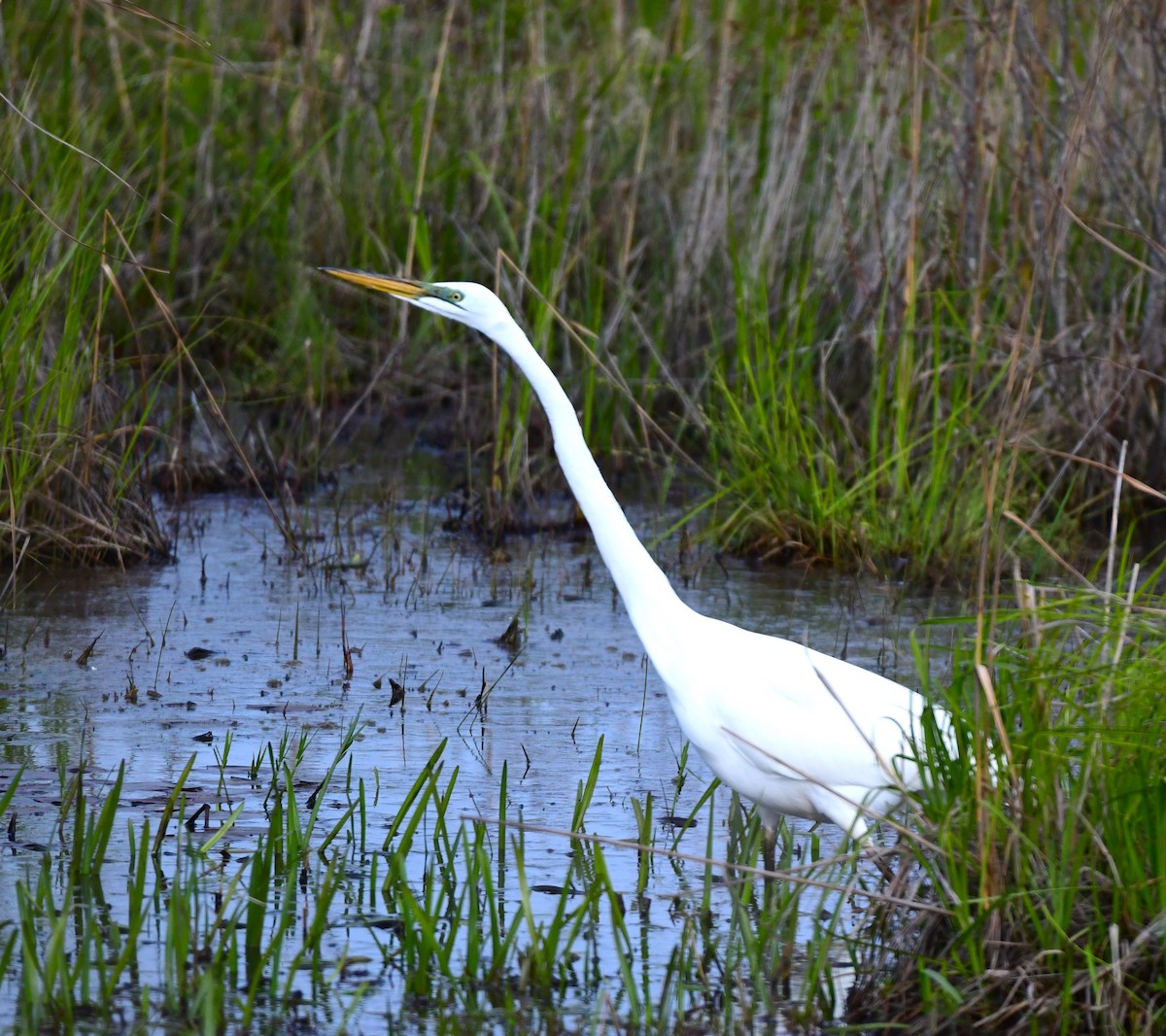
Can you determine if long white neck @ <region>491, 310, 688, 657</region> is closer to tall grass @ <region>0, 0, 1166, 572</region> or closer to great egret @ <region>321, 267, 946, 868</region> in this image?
great egret @ <region>321, 267, 946, 868</region>

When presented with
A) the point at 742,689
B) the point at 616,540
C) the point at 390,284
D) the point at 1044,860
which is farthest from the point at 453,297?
the point at 1044,860

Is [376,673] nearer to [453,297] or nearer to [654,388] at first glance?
[453,297]

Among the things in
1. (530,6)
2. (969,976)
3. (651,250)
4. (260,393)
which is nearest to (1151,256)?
(651,250)

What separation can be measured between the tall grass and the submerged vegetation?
3 cm

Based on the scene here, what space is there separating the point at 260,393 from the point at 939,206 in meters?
3.14

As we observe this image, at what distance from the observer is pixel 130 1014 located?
277cm

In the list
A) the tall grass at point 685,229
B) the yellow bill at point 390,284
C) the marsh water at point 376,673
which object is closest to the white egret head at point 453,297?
the yellow bill at point 390,284

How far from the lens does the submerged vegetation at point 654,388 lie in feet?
9.04

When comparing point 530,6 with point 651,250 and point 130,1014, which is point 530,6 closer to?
point 651,250

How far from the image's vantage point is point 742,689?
135 inches

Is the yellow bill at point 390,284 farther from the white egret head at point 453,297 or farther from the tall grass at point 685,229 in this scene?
the tall grass at point 685,229

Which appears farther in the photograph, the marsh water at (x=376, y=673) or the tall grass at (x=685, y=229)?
the tall grass at (x=685, y=229)

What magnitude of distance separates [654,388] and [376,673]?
2.73m

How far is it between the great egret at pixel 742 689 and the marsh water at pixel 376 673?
0.45ft
